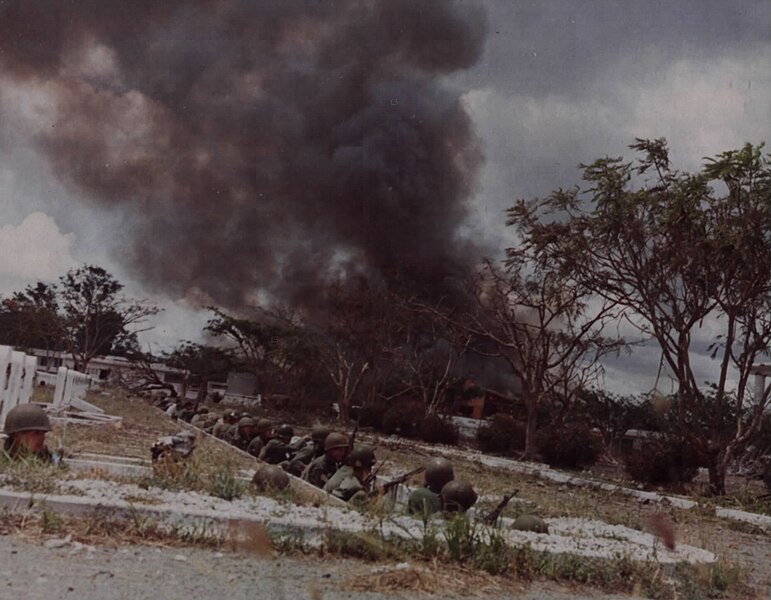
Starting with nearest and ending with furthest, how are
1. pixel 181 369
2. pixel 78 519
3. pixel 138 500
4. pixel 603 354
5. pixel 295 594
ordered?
pixel 295 594, pixel 78 519, pixel 138 500, pixel 603 354, pixel 181 369

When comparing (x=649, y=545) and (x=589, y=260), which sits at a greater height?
(x=589, y=260)

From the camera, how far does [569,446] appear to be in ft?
78.6

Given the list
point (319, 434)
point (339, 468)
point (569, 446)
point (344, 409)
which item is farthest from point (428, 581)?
point (344, 409)

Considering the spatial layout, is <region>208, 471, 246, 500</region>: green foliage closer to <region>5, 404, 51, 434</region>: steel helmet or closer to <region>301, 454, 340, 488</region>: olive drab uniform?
<region>5, 404, 51, 434</region>: steel helmet

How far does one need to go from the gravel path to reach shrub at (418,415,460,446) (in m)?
24.2

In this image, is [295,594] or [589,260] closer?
[295,594]

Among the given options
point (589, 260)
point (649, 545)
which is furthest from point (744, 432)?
point (649, 545)

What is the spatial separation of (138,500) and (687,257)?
13870 millimetres

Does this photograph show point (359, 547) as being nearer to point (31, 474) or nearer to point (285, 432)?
point (31, 474)

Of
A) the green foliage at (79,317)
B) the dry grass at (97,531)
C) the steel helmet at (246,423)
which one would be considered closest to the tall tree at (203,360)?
the green foliage at (79,317)

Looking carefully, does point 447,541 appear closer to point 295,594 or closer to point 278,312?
point 295,594

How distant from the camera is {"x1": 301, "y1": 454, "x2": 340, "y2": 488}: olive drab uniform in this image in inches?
402

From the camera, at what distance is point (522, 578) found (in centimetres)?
538

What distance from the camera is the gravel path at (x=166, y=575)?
391 centimetres
